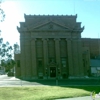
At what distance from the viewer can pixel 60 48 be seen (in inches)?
2677

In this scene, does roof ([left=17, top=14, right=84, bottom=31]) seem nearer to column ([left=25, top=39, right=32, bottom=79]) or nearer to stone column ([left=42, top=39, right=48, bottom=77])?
column ([left=25, top=39, right=32, bottom=79])

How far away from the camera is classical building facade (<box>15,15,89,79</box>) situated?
66.4 metres

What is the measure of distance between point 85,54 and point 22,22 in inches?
892

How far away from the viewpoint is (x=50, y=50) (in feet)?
222

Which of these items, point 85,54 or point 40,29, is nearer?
point 40,29

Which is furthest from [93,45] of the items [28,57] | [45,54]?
[28,57]

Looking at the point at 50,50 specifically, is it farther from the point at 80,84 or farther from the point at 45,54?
the point at 80,84

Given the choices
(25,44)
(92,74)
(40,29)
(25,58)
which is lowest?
(92,74)

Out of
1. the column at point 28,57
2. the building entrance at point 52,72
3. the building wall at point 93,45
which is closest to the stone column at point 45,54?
the building entrance at point 52,72

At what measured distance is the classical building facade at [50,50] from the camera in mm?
66375

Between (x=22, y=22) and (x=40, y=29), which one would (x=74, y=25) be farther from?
(x=22, y=22)

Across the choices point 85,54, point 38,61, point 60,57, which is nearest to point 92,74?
point 85,54

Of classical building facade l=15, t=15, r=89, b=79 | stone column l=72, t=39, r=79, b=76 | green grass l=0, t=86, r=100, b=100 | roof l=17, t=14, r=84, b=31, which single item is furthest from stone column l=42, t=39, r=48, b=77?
green grass l=0, t=86, r=100, b=100

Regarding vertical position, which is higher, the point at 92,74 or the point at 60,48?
the point at 60,48
